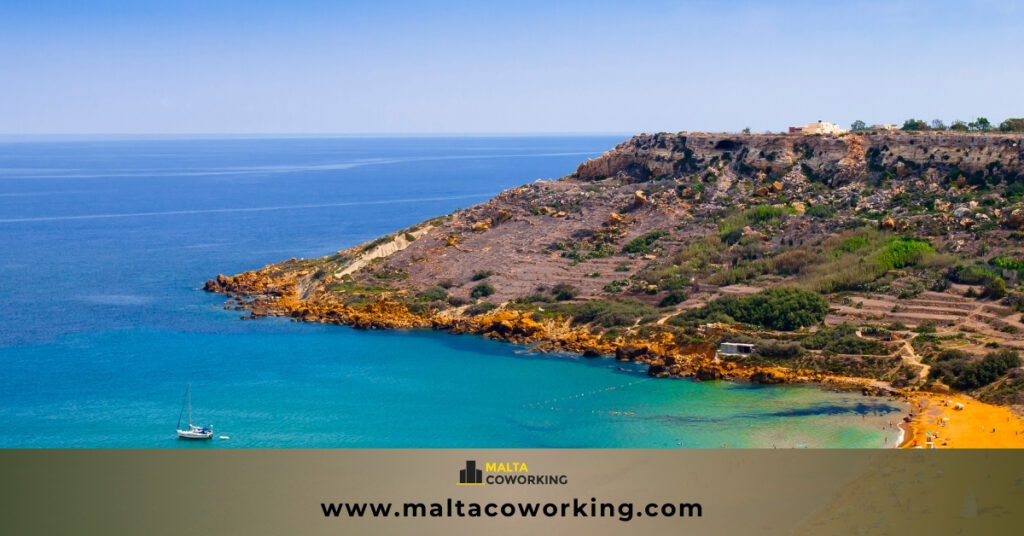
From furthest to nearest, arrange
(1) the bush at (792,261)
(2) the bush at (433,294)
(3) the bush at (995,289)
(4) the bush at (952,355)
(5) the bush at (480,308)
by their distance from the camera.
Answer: (2) the bush at (433,294)
(5) the bush at (480,308)
(1) the bush at (792,261)
(3) the bush at (995,289)
(4) the bush at (952,355)

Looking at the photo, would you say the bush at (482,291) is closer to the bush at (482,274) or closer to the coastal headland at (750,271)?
the coastal headland at (750,271)

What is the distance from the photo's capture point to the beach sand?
29.5m

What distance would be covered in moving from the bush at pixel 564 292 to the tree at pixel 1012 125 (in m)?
28.3

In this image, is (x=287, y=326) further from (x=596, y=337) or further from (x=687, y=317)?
(x=687, y=317)

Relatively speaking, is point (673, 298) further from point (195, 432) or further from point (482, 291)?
point (195, 432)

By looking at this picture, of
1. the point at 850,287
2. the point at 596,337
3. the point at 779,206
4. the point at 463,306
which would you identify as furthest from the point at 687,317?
the point at 779,206

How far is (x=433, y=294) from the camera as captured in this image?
52.9 meters

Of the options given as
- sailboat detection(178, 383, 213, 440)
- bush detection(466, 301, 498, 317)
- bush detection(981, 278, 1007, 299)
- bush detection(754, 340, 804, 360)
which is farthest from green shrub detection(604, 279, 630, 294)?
sailboat detection(178, 383, 213, 440)

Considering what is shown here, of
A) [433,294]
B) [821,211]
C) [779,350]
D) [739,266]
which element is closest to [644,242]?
[739,266]

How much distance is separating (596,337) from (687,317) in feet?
13.8

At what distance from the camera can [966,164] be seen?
54.8 m

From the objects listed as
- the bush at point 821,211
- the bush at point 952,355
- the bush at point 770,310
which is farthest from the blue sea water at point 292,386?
the bush at point 821,211

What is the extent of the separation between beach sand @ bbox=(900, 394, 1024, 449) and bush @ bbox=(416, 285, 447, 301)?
25179 mm

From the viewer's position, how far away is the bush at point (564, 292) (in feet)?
166
